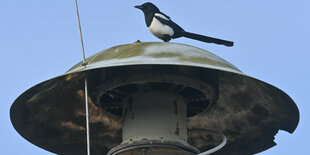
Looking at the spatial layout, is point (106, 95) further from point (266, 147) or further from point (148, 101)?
point (266, 147)

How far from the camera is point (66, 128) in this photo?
37.2ft

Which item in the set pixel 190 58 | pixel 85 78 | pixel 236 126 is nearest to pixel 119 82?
pixel 85 78

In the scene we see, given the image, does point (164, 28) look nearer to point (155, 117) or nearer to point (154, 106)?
point (154, 106)

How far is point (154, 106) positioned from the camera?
10.2 metres

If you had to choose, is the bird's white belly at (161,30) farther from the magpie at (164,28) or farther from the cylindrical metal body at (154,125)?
the cylindrical metal body at (154,125)

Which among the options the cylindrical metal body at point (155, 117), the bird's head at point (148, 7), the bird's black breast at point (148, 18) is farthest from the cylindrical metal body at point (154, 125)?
the bird's head at point (148, 7)

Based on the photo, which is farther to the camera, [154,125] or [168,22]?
[168,22]

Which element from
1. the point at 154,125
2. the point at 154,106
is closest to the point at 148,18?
the point at 154,106

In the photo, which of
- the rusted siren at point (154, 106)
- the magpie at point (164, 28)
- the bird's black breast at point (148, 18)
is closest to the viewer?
the rusted siren at point (154, 106)

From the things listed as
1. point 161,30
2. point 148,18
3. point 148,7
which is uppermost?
point 148,7

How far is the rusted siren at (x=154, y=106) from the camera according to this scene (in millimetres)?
9789

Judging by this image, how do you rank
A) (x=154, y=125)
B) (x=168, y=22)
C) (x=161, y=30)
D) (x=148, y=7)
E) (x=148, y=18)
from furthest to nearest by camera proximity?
(x=148, y=7), (x=148, y=18), (x=168, y=22), (x=161, y=30), (x=154, y=125)

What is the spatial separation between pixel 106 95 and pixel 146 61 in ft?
5.54

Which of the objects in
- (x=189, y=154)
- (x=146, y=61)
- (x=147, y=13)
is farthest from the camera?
(x=147, y=13)
